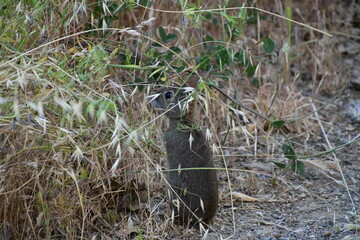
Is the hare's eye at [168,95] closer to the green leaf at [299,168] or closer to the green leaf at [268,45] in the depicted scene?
the green leaf at [268,45]

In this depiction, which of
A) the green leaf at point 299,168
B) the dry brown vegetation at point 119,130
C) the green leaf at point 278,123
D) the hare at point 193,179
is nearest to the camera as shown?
the dry brown vegetation at point 119,130

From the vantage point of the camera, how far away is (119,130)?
9.25 feet

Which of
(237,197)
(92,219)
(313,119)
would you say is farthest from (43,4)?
(313,119)

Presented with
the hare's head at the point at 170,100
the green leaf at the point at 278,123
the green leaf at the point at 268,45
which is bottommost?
the green leaf at the point at 278,123

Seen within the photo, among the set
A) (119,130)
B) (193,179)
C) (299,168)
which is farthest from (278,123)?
(119,130)

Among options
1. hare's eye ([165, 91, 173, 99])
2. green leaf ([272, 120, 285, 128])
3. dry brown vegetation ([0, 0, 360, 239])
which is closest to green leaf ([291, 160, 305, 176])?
dry brown vegetation ([0, 0, 360, 239])

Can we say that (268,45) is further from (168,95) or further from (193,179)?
(193,179)

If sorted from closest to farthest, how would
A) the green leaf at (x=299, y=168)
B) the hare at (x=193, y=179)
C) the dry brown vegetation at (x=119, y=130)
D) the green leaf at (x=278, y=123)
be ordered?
the dry brown vegetation at (x=119, y=130) → the hare at (x=193, y=179) → the green leaf at (x=278, y=123) → the green leaf at (x=299, y=168)

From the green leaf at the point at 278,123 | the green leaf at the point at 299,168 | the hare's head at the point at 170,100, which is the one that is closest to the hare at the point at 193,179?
the hare's head at the point at 170,100

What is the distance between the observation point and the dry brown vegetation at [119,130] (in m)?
3.00

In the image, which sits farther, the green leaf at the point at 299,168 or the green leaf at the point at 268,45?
the green leaf at the point at 299,168

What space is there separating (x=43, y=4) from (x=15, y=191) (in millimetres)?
1011

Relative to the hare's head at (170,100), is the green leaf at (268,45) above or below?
above

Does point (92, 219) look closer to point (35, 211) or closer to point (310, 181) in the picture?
point (35, 211)
